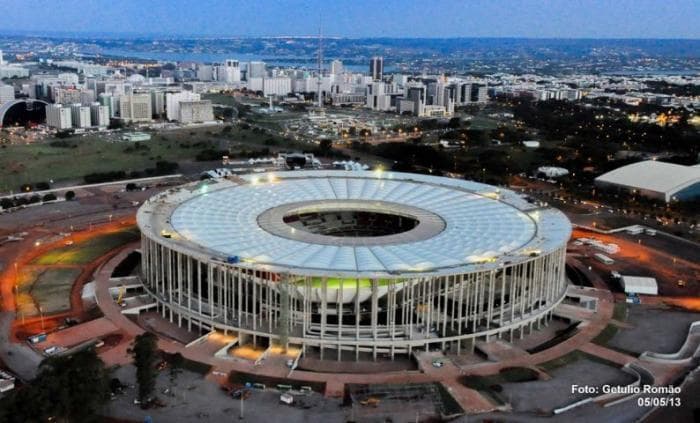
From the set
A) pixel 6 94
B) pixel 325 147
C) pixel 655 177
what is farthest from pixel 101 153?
pixel 655 177

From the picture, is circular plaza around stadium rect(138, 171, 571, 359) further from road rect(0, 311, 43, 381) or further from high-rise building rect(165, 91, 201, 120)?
high-rise building rect(165, 91, 201, 120)

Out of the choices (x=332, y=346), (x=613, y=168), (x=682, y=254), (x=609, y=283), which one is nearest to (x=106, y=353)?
(x=332, y=346)

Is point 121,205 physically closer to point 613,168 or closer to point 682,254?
point 682,254

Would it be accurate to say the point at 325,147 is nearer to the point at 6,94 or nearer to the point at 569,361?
the point at 569,361

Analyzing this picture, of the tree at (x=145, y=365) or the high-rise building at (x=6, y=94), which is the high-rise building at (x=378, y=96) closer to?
the high-rise building at (x=6, y=94)

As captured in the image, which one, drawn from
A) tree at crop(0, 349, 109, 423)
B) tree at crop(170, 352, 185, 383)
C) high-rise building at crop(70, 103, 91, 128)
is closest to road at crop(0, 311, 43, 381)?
tree at crop(0, 349, 109, 423)

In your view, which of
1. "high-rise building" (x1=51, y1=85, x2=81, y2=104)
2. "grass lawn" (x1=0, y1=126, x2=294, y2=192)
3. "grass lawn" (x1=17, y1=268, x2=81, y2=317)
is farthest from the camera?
"high-rise building" (x1=51, y1=85, x2=81, y2=104)

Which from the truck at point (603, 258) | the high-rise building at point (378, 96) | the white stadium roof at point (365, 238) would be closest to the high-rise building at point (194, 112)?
the high-rise building at point (378, 96)

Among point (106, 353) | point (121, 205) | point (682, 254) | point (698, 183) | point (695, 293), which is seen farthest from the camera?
point (698, 183)
